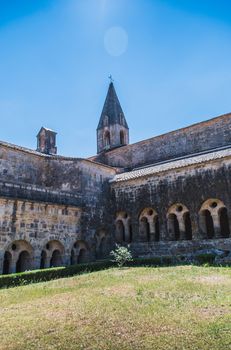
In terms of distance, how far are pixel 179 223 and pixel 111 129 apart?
1535 centimetres

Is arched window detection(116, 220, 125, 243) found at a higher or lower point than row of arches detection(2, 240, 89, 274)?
higher

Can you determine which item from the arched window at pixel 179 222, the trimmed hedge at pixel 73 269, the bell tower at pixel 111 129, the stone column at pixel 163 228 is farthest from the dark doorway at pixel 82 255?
the bell tower at pixel 111 129

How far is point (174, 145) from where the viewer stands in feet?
77.4

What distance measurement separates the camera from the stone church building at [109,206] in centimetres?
1500

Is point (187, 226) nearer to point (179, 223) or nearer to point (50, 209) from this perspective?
point (179, 223)

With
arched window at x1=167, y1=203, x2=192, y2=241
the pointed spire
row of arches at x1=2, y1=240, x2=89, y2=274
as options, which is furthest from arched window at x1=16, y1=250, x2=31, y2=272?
the pointed spire

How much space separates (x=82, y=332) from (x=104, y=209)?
547 inches

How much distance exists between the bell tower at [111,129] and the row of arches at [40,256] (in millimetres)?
13633

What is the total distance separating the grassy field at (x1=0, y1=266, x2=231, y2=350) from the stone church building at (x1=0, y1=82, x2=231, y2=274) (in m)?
5.22

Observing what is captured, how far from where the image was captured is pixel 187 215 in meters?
17.1

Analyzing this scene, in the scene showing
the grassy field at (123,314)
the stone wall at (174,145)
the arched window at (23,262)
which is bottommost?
the grassy field at (123,314)

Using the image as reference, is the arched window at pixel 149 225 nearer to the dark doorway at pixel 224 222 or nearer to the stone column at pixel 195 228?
the stone column at pixel 195 228

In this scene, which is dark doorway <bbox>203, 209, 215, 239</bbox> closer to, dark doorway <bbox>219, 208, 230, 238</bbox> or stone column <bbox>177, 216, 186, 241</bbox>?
dark doorway <bbox>219, 208, 230, 238</bbox>

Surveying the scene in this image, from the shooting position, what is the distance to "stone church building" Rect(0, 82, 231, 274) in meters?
15.0
